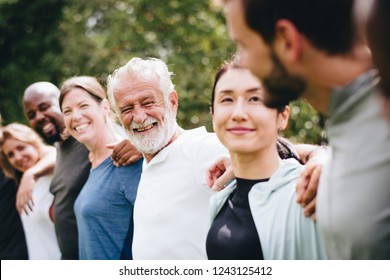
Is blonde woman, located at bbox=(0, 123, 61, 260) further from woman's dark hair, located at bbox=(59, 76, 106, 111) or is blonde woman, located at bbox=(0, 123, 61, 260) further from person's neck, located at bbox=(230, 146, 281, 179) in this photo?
person's neck, located at bbox=(230, 146, 281, 179)

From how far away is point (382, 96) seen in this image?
1201mm

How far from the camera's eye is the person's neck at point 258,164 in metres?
2.08

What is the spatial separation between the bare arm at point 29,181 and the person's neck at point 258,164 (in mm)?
2439

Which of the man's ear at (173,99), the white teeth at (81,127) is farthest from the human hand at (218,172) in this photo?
the white teeth at (81,127)

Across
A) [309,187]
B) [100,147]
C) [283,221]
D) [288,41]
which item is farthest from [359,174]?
[100,147]

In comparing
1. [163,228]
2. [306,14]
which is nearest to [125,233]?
[163,228]

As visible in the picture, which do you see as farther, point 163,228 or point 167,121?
point 167,121

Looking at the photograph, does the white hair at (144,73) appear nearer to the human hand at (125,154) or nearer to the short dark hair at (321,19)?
the human hand at (125,154)

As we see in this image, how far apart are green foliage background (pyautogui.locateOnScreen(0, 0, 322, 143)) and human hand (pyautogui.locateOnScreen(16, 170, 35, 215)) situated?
5.34 meters

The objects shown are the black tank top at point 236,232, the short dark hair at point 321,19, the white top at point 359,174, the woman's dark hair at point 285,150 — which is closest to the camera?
the white top at point 359,174

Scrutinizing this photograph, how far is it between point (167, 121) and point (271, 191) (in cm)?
106

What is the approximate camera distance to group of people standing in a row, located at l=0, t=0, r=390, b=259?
48.9 inches
